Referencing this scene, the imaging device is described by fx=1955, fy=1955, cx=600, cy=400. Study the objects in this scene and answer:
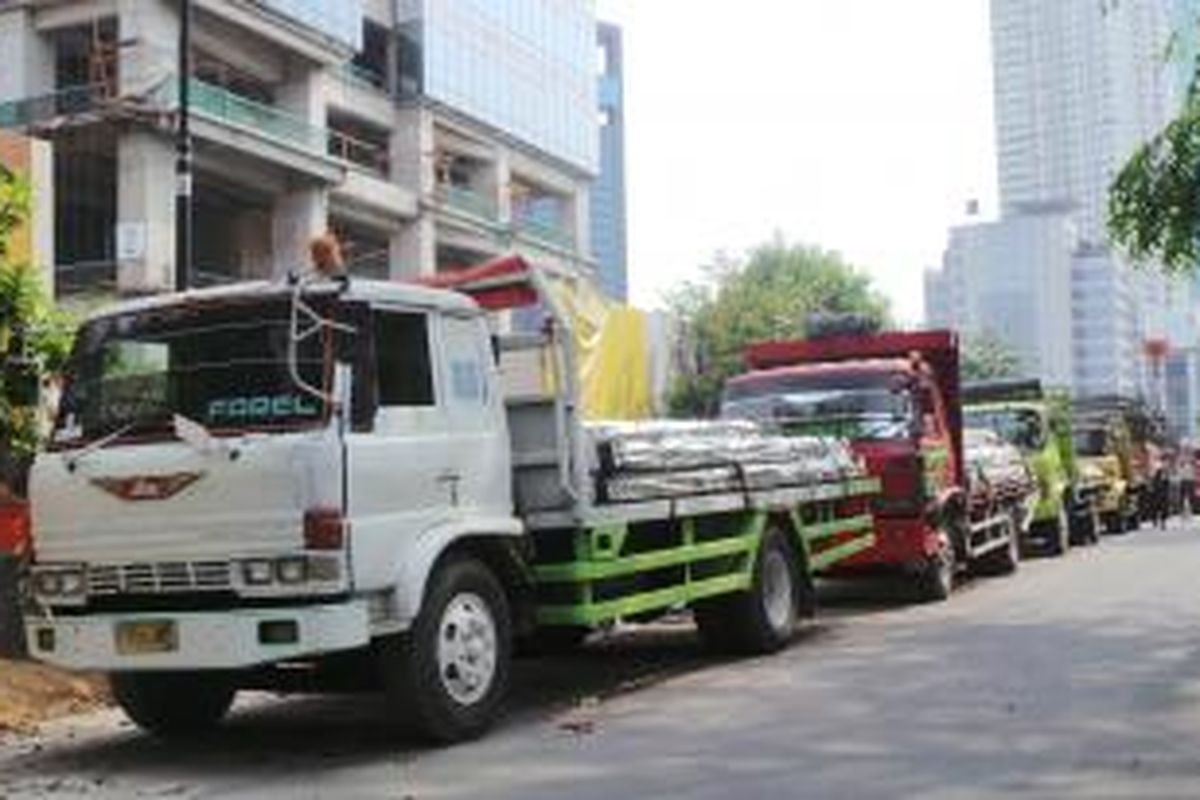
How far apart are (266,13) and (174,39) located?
3010 mm

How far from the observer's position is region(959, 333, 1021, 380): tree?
247 ft

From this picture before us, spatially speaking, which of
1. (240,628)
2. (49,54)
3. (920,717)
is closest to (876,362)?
(920,717)

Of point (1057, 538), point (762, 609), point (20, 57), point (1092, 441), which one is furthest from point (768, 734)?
point (20, 57)

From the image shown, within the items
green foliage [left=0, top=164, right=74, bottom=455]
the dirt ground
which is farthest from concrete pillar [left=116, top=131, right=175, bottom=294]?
the dirt ground

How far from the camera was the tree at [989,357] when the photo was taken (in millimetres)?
75250

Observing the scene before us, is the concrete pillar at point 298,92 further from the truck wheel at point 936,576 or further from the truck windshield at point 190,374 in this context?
the truck windshield at point 190,374

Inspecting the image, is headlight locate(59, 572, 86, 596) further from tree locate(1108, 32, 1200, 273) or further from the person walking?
the person walking

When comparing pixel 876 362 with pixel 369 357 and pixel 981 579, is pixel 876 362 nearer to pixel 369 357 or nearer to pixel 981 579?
pixel 981 579

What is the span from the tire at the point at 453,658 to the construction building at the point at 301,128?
29.9 m

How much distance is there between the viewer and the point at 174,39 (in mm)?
45875

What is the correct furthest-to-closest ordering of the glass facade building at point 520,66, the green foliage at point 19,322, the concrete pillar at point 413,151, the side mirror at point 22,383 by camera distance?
the glass facade building at point 520,66 → the concrete pillar at point 413,151 → the green foliage at point 19,322 → the side mirror at point 22,383

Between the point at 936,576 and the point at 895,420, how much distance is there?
1496 mm

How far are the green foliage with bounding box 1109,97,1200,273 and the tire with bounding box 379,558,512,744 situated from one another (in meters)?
11.1

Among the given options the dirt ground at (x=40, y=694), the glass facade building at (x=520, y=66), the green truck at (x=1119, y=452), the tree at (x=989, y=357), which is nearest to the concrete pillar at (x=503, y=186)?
the glass facade building at (x=520, y=66)
